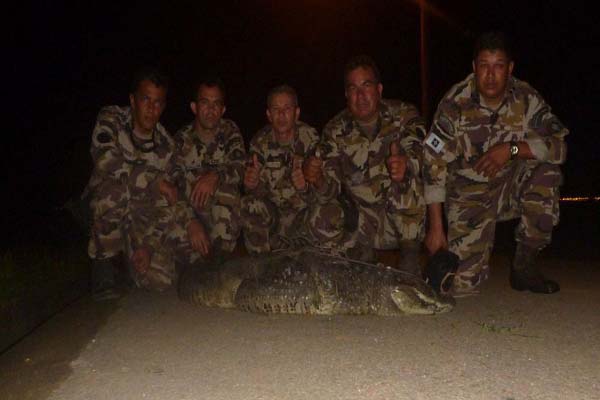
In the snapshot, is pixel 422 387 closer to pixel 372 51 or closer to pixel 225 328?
pixel 225 328

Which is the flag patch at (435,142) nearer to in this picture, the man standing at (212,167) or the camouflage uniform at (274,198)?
the camouflage uniform at (274,198)

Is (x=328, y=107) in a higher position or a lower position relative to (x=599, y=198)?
higher

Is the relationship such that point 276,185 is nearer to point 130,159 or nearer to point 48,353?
point 130,159

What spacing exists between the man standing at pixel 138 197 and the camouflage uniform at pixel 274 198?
2.25ft

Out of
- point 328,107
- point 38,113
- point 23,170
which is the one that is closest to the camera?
point 23,170

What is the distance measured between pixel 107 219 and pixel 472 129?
3.40m

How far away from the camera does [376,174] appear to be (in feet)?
18.9

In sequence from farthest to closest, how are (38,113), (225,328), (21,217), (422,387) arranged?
1. (38,113)
2. (21,217)
3. (225,328)
4. (422,387)

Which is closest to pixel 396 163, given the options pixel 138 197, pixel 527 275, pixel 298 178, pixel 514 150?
pixel 514 150

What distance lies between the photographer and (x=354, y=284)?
14.0 ft

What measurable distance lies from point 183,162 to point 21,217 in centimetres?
532

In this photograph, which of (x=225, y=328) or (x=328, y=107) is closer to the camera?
(x=225, y=328)

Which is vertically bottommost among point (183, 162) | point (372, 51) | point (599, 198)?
point (599, 198)

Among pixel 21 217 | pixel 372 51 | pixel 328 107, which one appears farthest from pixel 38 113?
pixel 372 51
